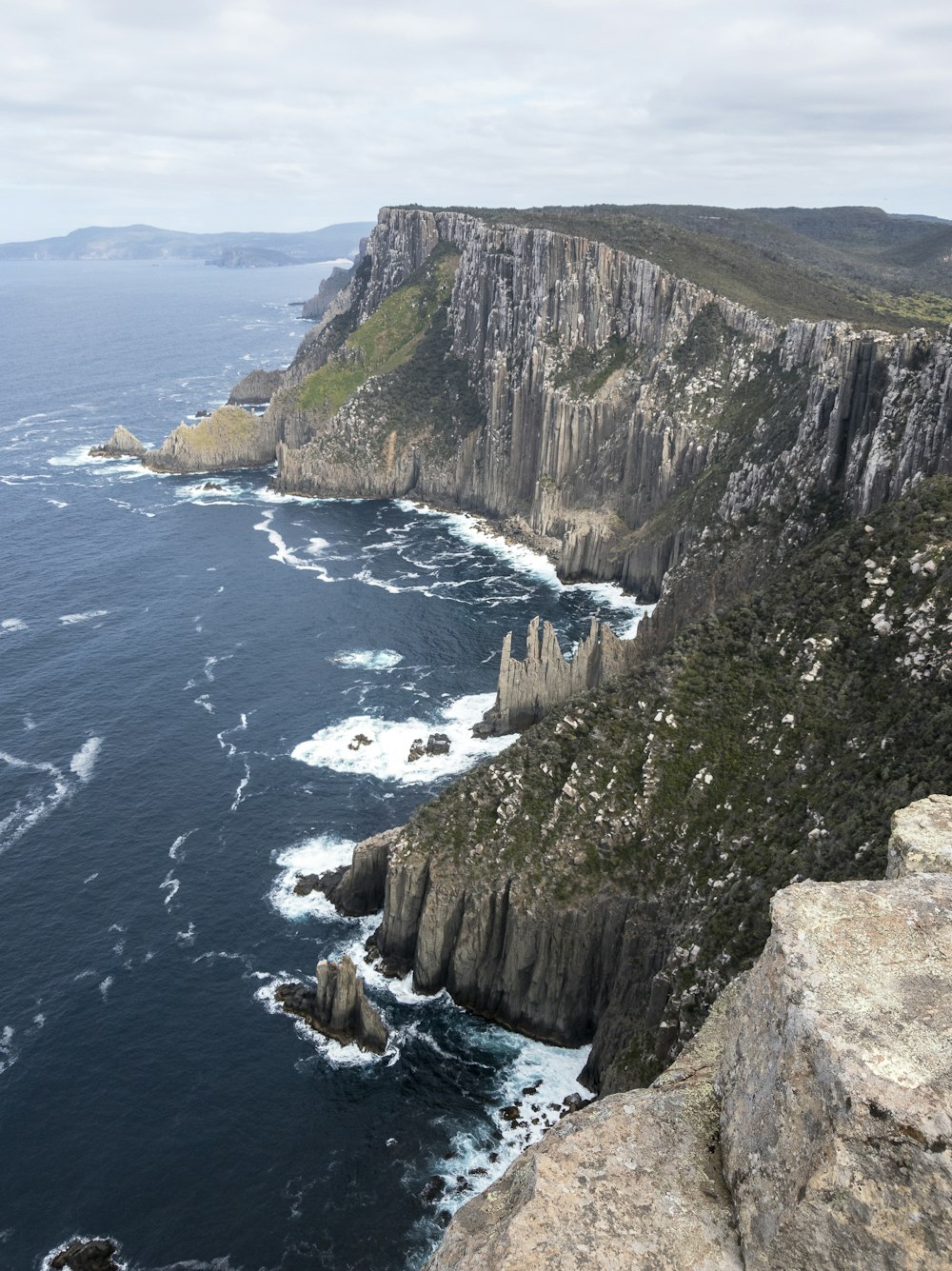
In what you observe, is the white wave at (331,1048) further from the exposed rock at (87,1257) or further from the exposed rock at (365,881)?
the exposed rock at (87,1257)

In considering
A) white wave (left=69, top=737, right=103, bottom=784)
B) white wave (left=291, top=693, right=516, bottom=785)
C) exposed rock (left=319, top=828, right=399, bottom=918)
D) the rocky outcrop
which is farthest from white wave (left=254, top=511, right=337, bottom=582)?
exposed rock (left=319, top=828, right=399, bottom=918)

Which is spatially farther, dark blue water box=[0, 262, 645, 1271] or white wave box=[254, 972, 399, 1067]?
white wave box=[254, 972, 399, 1067]

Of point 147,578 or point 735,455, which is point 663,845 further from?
point 147,578

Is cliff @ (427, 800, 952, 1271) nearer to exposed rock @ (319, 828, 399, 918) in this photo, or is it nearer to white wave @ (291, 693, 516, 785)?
exposed rock @ (319, 828, 399, 918)

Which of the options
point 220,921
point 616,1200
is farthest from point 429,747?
point 616,1200

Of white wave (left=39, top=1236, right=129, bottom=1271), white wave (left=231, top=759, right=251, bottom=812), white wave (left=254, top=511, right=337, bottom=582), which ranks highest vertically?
white wave (left=254, top=511, right=337, bottom=582)

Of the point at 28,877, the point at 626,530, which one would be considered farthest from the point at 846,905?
the point at 626,530
